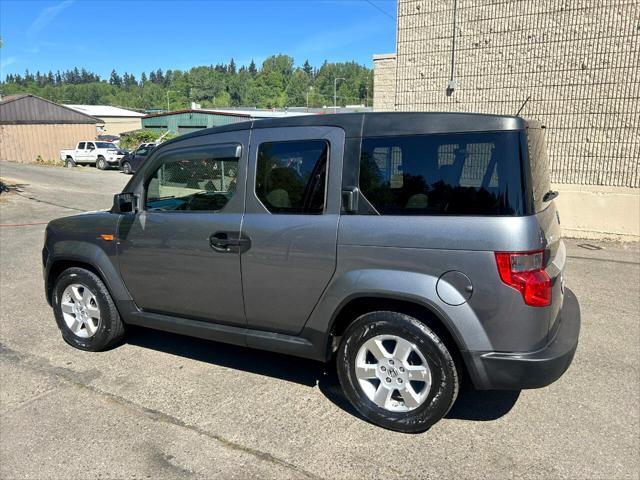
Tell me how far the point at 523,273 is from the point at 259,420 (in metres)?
1.95

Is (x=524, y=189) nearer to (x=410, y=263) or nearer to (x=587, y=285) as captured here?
(x=410, y=263)

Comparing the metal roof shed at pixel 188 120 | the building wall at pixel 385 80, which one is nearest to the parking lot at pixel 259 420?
the building wall at pixel 385 80

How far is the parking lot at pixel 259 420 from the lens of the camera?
2.89m

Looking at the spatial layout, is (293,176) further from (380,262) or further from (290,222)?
(380,262)

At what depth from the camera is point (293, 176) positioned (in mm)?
3510

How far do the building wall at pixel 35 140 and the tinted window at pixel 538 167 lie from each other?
1687 inches

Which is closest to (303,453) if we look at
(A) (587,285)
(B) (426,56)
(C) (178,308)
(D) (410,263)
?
(D) (410,263)

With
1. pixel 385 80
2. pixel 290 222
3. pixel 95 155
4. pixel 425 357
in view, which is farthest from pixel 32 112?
pixel 425 357

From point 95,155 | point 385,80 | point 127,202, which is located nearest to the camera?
point 127,202

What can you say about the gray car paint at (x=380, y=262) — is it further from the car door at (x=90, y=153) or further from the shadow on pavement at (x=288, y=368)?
the car door at (x=90, y=153)

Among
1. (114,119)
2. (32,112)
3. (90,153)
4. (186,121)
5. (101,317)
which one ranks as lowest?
(101,317)

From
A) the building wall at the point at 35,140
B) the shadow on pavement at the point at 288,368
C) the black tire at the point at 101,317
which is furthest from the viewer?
the building wall at the point at 35,140

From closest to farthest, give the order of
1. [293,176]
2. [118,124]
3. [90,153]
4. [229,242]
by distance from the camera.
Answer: [293,176] < [229,242] < [90,153] < [118,124]

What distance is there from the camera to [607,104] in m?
9.06
